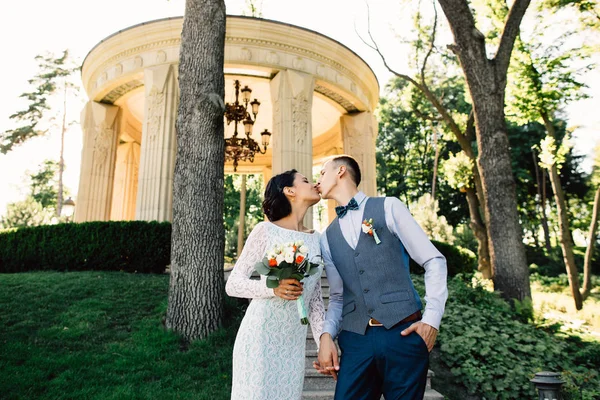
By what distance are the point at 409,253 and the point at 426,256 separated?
0.38ft

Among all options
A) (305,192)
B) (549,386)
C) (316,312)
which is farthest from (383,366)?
(549,386)

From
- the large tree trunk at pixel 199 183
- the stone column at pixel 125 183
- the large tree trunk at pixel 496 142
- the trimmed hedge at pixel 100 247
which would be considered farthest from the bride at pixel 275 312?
the stone column at pixel 125 183

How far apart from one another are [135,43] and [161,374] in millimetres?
10935

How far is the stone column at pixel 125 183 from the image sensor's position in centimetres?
1670

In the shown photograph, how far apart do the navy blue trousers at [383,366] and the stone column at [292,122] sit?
9521 millimetres

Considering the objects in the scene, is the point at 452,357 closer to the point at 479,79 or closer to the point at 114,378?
the point at 114,378

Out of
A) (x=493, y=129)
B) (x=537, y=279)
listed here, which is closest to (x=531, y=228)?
(x=537, y=279)

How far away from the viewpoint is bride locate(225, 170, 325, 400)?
2.36 meters

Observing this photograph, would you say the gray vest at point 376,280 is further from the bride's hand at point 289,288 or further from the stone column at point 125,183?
the stone column at point 125,183

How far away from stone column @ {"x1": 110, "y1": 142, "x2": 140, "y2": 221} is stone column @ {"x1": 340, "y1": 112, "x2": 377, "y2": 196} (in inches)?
352

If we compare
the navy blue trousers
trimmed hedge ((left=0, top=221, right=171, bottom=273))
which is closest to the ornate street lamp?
trimmed hedge ((left=0, top=221, right=171, bottom=273))

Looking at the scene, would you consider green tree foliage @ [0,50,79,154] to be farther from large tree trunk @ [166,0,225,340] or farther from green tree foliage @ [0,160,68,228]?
large tree trunk @ [166,0,225,340]

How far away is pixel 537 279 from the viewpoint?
22.4 metres

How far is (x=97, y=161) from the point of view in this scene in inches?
539
